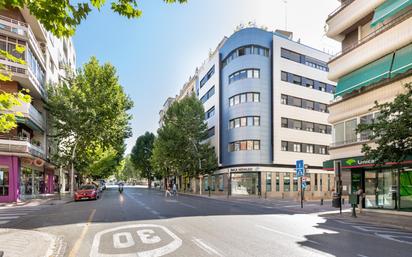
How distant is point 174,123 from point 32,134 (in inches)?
846

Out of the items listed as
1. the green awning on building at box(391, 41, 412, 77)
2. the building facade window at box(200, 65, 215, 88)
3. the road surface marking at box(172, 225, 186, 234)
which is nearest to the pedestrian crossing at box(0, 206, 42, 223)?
the road surface marking at box(172, 225, 186, 234)

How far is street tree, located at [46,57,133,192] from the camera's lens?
124ft

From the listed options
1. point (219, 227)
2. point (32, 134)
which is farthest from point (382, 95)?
point (32, 134)

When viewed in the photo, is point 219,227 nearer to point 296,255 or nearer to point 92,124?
point 296,255

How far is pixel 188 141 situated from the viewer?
51.9m

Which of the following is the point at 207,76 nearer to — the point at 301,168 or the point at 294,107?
the point at 294,107

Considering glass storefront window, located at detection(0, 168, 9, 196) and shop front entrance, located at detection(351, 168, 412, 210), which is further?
glass storefront window, located at detection(0, 168, 9, 196)

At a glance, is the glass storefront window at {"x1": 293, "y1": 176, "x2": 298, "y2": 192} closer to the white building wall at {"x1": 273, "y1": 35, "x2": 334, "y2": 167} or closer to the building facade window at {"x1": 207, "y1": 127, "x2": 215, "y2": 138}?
the white building wall at {"x1": 273, "y1": 35, "x2": 334, "y2": 167}

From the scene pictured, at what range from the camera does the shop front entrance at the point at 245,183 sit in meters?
45.2

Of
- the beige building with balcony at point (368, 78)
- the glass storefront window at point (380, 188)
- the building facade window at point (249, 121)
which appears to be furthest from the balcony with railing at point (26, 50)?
the glass storefront window at point (380, 188)

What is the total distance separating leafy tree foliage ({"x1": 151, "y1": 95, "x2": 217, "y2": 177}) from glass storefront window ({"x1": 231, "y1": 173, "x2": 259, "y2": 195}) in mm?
4878

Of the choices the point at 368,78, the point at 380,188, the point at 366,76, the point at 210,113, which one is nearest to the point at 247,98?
the point at 210,113

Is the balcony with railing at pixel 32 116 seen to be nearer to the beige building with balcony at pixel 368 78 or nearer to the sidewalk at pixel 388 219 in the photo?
→ the sidewalk at pixel 388 219

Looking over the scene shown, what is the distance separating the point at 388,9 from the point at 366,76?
4496mm
